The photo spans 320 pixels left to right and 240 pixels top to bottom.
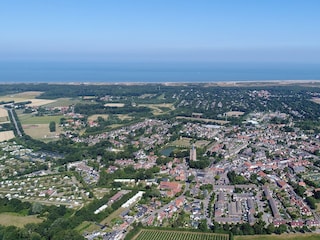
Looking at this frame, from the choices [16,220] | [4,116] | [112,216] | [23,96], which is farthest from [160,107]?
[16,220]

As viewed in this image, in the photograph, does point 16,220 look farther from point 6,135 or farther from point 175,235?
point 6,135

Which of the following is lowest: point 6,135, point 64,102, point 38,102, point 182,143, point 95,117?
point 182,143

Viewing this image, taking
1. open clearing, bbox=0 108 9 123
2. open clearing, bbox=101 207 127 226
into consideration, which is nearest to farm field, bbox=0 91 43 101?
open clearing, bbox=0 108 9 123

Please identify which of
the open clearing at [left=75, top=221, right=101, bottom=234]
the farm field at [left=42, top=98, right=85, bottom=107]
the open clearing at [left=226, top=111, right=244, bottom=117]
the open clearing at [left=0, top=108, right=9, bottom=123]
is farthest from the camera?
the farm field at [left=42, top=98, right=85, bottom=107]

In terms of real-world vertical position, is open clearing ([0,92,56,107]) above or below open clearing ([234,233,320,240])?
above

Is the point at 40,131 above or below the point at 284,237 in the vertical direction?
above

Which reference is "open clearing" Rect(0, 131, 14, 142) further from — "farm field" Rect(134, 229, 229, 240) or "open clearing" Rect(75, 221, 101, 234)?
"farm field" Rect(134, 229, 229, 240)

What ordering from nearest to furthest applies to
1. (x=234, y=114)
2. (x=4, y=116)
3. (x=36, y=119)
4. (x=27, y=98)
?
1. (x=36, y=119)
2. (x=4, y=116)
3. (x=234, y=114)
4. (x=27, y=98)
